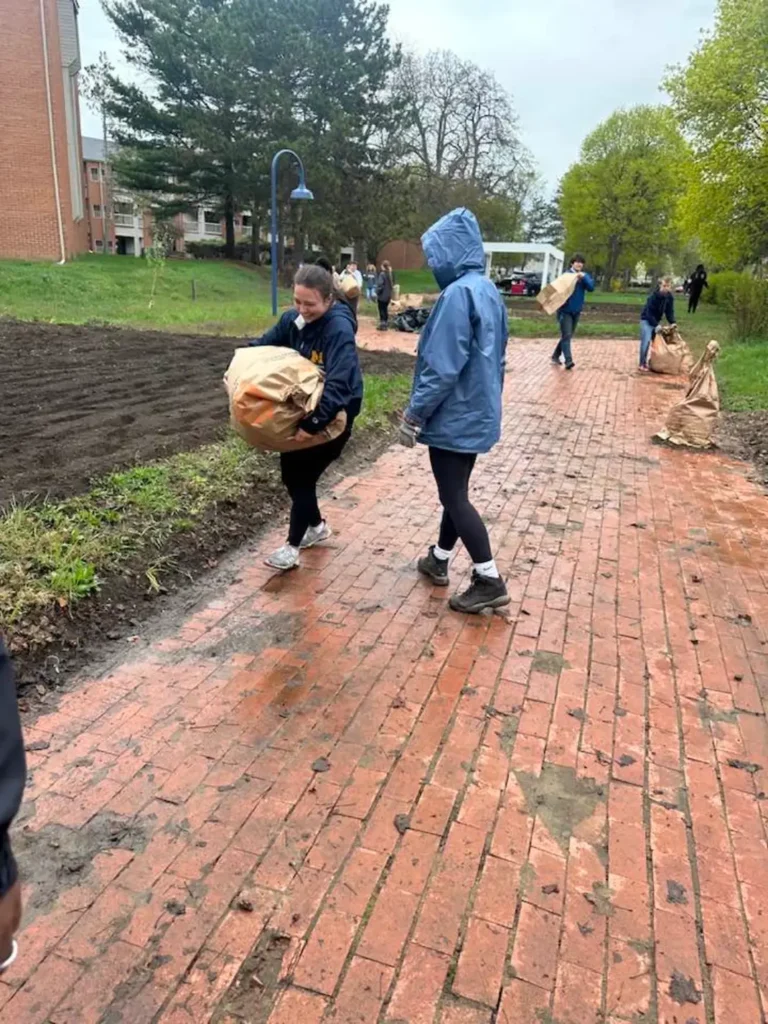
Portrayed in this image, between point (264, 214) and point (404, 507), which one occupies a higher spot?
point (264, 214)

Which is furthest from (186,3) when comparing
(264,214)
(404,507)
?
(404,507)

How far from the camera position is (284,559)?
4.22 m

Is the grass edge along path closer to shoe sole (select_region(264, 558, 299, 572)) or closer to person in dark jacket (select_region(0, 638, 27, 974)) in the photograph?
shoe sole (select_region(264, 558, 299, 572))

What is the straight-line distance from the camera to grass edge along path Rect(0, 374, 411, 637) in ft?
11.4

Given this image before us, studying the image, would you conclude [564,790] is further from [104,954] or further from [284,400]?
[284,400]

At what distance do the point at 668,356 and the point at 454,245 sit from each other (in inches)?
444

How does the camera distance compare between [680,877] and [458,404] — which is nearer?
[680,877]

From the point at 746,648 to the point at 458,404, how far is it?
1876 mm

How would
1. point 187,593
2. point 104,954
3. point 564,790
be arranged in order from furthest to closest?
1. point 187,593
2. point 564,790
3. point 104,954

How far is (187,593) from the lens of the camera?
154 inches

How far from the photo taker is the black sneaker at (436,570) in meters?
4.16

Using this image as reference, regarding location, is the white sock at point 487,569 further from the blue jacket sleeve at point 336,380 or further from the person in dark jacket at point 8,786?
the person in dark jacket at point 8,786

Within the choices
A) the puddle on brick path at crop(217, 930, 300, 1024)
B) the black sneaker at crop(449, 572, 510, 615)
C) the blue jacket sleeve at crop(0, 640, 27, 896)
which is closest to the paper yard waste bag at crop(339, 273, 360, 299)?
the black sneaker at crop(449, 572, 510, 615)

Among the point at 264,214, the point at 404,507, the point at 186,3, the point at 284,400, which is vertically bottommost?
the point at 404,507
